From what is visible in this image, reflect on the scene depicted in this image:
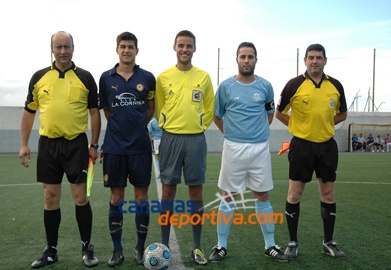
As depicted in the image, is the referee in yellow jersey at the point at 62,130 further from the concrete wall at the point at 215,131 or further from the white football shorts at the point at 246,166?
the concrete wall at the point at 215,131

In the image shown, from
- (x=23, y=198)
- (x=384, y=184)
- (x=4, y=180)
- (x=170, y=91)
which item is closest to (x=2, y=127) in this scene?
(x=4, y=180)

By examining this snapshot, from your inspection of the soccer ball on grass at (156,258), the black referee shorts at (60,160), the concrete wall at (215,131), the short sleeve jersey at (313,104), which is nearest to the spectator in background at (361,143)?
the concrete wall at (215,131)

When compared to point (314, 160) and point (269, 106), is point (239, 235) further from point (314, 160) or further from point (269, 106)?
point (269, 106)

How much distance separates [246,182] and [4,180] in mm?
8547

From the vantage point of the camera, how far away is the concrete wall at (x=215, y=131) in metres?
26.1

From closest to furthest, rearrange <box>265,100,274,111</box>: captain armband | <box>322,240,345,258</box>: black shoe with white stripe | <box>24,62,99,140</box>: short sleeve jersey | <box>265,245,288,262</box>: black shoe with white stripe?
<box>24,62,99,140</box>: short sleeve jersey < <box>265,245,288,262</box>: black shoe with white stripe < <box>322,240,345,258</box>: black shoe with white stripe < <box>265,100,274,111</box>: captain armband

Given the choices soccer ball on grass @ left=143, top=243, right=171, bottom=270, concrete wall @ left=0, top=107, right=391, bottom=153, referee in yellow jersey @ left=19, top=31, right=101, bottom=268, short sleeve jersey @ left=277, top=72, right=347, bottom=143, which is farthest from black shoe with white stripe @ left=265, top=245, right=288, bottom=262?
concrete wall @ left=0, top=107, right=391, bottom=153

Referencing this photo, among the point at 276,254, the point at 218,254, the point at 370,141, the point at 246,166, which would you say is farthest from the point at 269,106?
the point at 370,141

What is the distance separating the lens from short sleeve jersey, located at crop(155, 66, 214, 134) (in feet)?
13.7

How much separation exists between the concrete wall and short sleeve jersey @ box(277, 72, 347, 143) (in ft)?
69.5

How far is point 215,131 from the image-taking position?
2877 centimetres

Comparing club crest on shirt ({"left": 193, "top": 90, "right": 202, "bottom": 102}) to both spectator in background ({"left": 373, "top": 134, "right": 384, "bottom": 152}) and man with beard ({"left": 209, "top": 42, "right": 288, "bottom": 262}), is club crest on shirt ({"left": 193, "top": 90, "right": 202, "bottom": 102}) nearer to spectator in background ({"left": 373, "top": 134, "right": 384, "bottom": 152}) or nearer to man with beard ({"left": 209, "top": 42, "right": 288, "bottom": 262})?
man with beard ({"left": 209, "top": 42, "right": 288, "bottom": 262})

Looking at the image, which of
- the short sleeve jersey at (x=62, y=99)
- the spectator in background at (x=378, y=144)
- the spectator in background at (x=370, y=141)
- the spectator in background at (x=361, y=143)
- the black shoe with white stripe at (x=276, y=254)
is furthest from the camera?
the spectator in background at (x=378, y=144)

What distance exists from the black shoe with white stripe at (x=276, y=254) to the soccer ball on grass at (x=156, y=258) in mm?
1105
